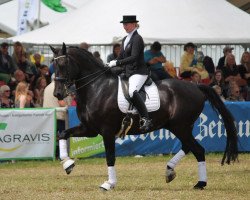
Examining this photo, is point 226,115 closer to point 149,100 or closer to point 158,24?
point 149,100

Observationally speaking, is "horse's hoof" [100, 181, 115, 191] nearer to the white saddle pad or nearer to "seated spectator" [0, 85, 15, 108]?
the white saddle pad

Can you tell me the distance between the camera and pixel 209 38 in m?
23.4

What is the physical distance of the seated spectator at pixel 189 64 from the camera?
22.7m

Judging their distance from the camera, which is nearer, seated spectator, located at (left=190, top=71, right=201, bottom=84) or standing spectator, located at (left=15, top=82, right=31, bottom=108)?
standing spectator, located at (left=15, top=82, right=31, bottom=108)

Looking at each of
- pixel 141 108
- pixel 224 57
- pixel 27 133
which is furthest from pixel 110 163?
pixel 224 57

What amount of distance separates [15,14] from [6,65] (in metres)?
12.8

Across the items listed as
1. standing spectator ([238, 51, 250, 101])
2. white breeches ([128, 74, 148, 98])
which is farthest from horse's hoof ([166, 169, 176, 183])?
standing spectator ([238, 51, 250, 101])

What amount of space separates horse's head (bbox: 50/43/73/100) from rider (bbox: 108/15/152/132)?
67cm

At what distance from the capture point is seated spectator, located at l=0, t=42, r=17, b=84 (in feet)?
72.9

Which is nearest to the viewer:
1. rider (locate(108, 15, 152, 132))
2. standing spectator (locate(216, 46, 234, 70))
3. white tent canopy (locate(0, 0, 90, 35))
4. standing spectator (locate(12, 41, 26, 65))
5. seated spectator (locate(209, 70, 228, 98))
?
rider (locate(108, 15, 152, 132))

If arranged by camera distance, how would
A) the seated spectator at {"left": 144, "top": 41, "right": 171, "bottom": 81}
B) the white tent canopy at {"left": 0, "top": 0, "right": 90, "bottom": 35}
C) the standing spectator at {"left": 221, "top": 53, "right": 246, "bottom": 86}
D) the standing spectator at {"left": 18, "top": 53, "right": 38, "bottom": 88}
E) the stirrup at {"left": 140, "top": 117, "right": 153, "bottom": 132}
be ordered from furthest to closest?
the white tent canopy at {"left": 0, "top": 0, "right": 90, "bottom": 35}, the standing spectator at {"left": 221, "top": 53, "right": 246, "bottom": 86}, the standing spectator at {"left": 18, "top": 53, "right": 38, "bottom": 88}, the seated spectator at {"left": 144, "top": 41, "right": 171, "bottom": 81}, the stirrup at {"left": 140, "top": 117, "right": 153, "bottom": 132}

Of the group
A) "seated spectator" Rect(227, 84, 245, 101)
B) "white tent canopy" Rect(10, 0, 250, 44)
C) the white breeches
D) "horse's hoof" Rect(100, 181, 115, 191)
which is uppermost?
"white tent canopy" Rect(10, 0, 250, 44)

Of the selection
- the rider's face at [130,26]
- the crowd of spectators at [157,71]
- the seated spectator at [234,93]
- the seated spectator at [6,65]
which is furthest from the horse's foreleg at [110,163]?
the seated spectator at [234,93]

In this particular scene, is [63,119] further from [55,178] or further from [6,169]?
[55,178]
